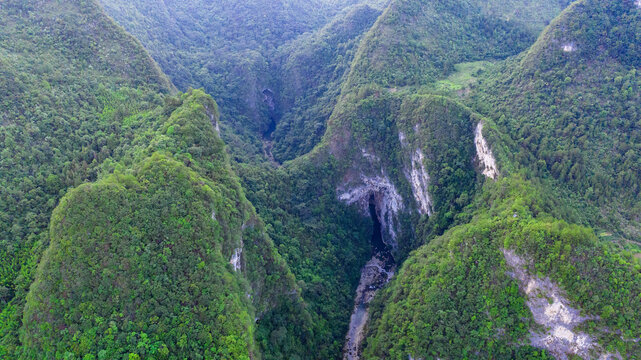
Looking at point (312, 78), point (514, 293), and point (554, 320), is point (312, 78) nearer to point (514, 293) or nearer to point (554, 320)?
point (514, 293)

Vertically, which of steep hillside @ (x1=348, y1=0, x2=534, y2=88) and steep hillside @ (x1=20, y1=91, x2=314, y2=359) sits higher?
steep hillside @ (x1=348, y1=0, x2=534, y2=88)

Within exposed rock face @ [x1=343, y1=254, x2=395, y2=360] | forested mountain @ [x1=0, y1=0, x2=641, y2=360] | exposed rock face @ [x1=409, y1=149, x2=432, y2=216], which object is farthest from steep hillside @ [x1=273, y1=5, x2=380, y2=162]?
exposed rock face @ [x1=343, y1=254, x2=395, y2=360]

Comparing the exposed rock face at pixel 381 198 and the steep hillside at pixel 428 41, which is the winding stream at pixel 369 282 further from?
the steep hillside at pixel 428 41

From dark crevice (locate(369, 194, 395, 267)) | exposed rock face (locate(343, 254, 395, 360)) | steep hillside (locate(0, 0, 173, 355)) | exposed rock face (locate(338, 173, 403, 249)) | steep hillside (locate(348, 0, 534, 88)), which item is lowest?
exposed rock face (locate(343, 254, 395, 360))

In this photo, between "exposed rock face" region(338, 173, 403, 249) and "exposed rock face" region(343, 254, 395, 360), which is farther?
"exposed rock face" region(338, 173, 403, 249)

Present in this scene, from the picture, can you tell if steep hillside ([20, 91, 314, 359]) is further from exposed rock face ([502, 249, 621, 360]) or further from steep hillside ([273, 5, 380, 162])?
steep hillside ([273, 5, 380, 162])

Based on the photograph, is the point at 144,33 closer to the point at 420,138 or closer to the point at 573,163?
the point at 420,138

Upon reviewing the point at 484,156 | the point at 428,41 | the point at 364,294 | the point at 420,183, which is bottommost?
the point at 364,294

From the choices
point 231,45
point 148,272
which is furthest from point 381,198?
point 231,45
